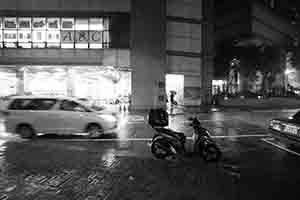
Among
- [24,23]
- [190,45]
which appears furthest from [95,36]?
[190,45]

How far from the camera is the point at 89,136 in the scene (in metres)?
11.2

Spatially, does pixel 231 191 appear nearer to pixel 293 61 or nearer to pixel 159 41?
pixel 159 41

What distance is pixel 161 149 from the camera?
7.80 metres

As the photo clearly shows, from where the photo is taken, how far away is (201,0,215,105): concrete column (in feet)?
94.8

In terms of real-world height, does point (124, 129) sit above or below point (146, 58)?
below

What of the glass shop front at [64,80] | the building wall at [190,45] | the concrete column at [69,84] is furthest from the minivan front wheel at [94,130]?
the building wall at [190,45]

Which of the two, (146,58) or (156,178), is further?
(146,58)

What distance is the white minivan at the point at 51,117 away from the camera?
10820mm

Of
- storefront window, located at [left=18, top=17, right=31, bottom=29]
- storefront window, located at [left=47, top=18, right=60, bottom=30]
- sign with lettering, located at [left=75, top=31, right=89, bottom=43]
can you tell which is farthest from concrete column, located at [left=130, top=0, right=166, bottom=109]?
storefront window, located at [left=18, top=17, right=31, bottom=29]

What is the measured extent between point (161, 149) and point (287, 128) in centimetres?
404

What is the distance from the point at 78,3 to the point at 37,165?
20586mm

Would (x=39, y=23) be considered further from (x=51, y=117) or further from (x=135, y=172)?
(x=135, y=172)

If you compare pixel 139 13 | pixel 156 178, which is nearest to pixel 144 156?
pixel 156 178

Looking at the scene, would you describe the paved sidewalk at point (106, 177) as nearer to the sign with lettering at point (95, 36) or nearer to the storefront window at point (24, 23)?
the sign with lettering at point (95, 36)
